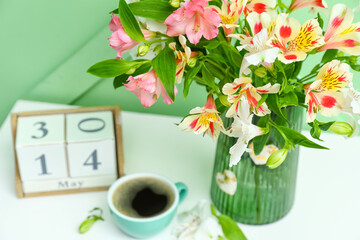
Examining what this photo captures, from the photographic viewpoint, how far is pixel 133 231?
29.6 inches

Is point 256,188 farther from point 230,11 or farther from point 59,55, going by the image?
point 59,55

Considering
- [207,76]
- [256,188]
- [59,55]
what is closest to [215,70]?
[207,76]

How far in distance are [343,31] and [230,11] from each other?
0.13 meters

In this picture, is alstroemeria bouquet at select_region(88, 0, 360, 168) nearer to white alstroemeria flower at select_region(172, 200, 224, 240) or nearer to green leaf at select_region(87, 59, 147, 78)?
green leaf at select_region(87, 59, 147, 78)

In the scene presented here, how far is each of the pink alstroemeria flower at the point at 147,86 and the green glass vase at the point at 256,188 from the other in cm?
16

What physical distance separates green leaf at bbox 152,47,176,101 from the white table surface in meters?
0.33

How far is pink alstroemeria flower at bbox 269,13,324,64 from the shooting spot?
1.67ft

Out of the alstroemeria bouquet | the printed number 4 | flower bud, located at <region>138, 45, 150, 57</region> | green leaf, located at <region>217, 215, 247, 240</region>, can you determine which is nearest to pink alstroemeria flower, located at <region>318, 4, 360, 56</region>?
the alstroemeria bouquet

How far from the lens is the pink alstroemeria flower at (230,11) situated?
20.5 inches

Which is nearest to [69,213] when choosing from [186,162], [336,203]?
[186,162]

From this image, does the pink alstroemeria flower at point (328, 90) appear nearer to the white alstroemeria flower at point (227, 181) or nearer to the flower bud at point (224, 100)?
the flower bud at point (224, 100)

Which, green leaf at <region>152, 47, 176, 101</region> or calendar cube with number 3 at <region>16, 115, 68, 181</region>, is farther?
calendar cube with number 3 at <region>16, 115, 68, 181</region>

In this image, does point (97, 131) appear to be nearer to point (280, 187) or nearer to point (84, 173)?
point (84, 173)

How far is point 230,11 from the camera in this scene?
20.8 inches
